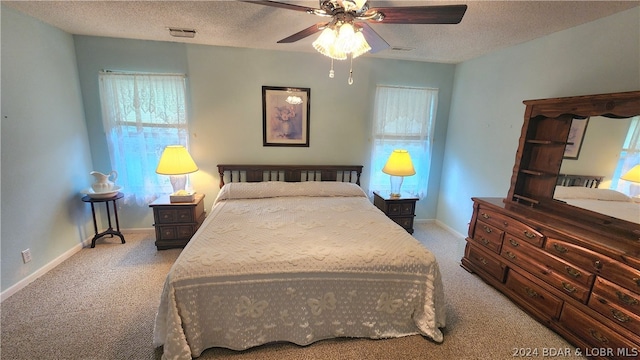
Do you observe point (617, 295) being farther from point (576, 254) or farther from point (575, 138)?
point (575, 138)

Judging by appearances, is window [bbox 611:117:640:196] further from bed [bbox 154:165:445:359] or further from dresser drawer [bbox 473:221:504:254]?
bed [bbox 154:165:445:359]

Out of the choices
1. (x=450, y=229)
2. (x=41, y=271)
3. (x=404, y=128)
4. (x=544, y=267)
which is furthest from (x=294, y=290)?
(x=450, y=229)

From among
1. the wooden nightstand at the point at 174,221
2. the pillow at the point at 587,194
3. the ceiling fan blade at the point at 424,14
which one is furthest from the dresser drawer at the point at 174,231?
the pillow at the point at 587,194

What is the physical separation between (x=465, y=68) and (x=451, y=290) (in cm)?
285

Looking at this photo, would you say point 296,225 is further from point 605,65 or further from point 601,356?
point 605,65

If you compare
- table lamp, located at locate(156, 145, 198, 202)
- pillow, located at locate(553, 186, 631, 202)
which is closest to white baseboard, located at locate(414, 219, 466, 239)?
pillow, located at locate(553, 186, 631, 202)

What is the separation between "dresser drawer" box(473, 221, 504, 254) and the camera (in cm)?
231

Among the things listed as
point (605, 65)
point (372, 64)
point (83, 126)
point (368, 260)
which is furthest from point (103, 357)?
point (605, 65)

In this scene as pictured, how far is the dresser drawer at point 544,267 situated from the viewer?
1716 mm

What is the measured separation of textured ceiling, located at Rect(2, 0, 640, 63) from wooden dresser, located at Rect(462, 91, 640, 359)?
72 centimetres

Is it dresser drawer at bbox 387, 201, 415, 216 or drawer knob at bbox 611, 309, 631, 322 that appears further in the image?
dresser drawer at bbox 387, 201, 415, 216

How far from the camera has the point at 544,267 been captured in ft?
6.30

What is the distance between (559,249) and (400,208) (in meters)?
1.66

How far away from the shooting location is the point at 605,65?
201 cm
